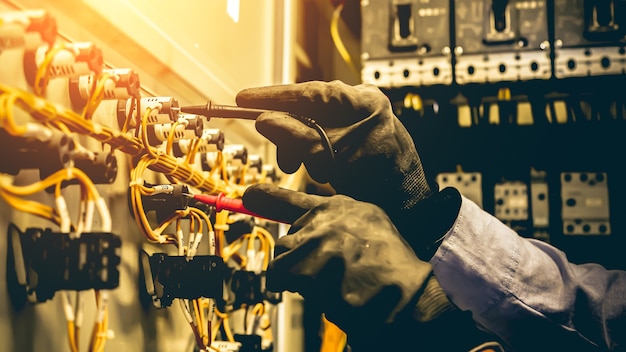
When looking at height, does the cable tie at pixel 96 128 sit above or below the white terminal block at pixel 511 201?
above

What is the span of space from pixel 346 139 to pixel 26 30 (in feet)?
1.37

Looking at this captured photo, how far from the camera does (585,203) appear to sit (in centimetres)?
169

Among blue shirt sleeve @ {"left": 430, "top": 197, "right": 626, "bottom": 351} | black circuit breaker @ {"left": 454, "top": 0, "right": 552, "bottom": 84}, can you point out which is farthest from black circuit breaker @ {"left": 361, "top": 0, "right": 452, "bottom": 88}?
blue shirt sleeve @ {"left": 430, "top": 197, "right": 626, "bottom": 351}

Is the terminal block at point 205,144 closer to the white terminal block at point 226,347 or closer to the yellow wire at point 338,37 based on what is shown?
the white terminal block at point 226,347

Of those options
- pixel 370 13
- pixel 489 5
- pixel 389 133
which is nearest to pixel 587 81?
pixel 489 5

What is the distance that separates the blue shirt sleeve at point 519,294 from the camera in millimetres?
1028

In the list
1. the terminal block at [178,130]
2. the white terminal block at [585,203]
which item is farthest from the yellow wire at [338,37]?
the terminal block at [178,130]

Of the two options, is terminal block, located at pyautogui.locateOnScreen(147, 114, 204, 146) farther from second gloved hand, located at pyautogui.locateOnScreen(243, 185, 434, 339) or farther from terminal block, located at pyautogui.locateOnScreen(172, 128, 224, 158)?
second gloved hand, located at pyautogui.locateOnScreen(243, 185, 434, 339)

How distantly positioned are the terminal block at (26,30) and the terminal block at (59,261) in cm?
17

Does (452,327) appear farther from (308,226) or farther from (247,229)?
(247,229)

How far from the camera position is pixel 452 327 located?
0.78 meters

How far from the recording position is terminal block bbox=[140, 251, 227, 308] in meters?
0.80

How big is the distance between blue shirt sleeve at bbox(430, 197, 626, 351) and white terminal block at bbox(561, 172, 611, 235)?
2.11ft

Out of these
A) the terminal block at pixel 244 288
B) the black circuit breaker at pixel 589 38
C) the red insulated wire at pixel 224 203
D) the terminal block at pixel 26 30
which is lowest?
the terminal block at pixel 244 288
